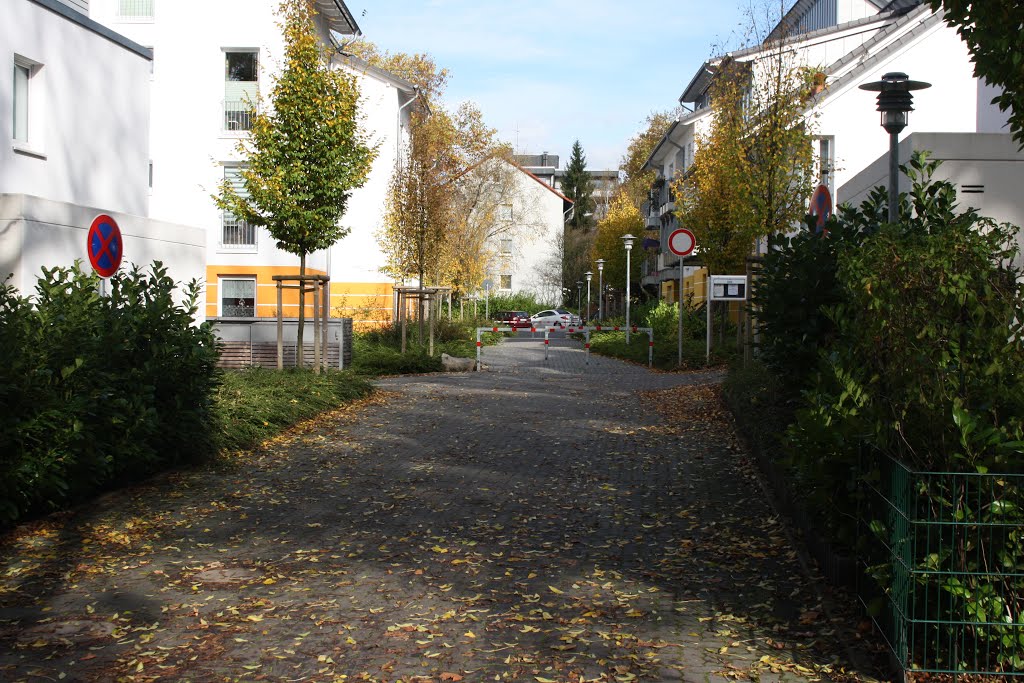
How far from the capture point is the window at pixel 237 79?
35594 mm

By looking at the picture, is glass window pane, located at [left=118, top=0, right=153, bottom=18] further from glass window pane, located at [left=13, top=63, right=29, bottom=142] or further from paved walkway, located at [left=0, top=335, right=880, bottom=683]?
paved walkway, located at [left=0, top=335, right=880, bottom=683]

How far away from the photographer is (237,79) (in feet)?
117

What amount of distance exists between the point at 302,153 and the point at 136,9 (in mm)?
22896

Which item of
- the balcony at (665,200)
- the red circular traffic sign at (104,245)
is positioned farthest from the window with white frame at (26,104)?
the balcony at (665,200)

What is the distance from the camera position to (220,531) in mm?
7117

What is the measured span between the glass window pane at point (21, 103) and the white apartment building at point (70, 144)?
0.05 ft

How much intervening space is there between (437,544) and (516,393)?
1126 centimetres

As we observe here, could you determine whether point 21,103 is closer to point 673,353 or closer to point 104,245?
point 104,245

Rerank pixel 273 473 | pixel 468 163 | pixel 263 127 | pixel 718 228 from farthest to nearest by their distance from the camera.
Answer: pixel 468 163, pixel 718 228, pixel 263 127, pixel 273 473

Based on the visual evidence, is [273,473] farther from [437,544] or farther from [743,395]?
[743,395]

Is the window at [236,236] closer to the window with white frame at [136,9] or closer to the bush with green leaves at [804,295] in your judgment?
the window with white frame at [136,9]

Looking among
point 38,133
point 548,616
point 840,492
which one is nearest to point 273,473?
point 548,616

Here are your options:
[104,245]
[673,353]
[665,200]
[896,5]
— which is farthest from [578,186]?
[104,245]

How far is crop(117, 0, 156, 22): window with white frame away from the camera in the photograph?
117ft
